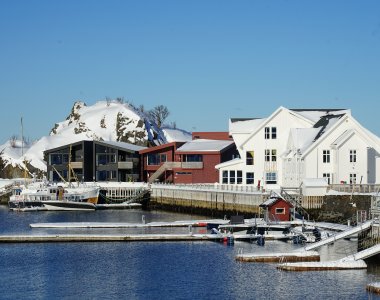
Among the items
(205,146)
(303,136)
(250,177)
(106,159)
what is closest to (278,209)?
(303,136)

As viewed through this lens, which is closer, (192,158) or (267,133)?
(267,133)

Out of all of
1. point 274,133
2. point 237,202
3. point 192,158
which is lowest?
point 237,202

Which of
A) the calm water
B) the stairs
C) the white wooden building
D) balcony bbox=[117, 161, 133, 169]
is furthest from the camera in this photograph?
balcony bbox=[117, 161, 133, 169]

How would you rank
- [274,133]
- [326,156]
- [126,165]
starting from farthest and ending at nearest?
1. [126,165]
2. [274,133]
3. [326,156]

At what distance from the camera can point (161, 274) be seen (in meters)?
42.2

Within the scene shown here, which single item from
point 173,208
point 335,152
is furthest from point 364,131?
point 173,208

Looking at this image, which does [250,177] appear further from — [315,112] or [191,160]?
[191,160]

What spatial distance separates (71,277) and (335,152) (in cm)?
3617

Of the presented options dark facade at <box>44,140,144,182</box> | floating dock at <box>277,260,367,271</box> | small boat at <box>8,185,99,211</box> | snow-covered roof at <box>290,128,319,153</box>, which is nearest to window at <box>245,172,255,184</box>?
snow-covered roof at <box>290,128,319,153</box>

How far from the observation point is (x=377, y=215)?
153ft

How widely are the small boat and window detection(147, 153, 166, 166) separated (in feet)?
34.3

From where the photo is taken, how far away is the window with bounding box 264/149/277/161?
273 ft

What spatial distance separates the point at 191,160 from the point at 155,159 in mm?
8362

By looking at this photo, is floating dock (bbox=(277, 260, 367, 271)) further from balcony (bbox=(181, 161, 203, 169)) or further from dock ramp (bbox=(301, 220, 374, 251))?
balcony (bbox=(181, 161, 203, 169))
